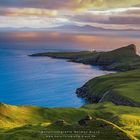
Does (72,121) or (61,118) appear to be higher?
(61,118)

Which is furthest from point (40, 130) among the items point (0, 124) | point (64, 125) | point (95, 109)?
point (95, 109)

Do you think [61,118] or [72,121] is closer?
[72,121]

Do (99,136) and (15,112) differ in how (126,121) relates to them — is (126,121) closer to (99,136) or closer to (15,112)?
(15,112)

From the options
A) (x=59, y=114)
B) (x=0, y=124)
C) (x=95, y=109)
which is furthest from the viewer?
(x=95, y=109)

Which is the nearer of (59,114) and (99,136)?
(99,136)

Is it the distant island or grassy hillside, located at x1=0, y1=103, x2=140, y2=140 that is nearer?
the distant island

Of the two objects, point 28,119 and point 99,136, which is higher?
point 99,136

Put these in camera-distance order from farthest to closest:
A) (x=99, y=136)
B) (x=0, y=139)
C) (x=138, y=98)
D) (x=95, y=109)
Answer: (x=138, y=98) < (x=95, y=109) < (x=0, y=139) < (x=99, y=136)

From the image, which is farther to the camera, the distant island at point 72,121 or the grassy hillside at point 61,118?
the grassy hillside at point 61,118
